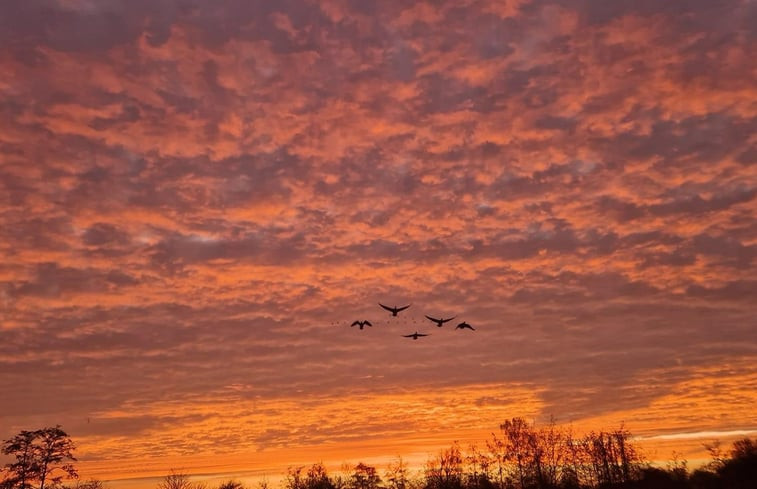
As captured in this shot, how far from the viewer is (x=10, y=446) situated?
222 ft

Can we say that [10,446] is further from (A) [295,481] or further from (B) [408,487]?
(B) [408,487]

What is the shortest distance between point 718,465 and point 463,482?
48.0m

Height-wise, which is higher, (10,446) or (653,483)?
(10,446)

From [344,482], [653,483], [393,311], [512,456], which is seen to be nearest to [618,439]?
[512,456]

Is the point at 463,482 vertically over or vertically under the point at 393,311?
under

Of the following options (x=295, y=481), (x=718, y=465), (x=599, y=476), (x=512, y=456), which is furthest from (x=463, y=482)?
(x=718, y=465)

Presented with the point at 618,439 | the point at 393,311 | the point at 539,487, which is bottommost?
the point at 539,487

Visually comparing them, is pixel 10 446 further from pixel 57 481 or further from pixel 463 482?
pixel 463 482

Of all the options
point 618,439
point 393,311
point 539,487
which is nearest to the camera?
point 393,311

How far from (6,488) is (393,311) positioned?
156ft

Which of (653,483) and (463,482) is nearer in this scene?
(653,483)

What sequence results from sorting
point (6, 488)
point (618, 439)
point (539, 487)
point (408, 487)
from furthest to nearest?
point (408, 487)
point (618, 439)
point (539, 487)
point (6, 488)

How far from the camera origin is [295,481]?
366 feet

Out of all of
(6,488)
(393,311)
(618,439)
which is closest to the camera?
(393,311)
